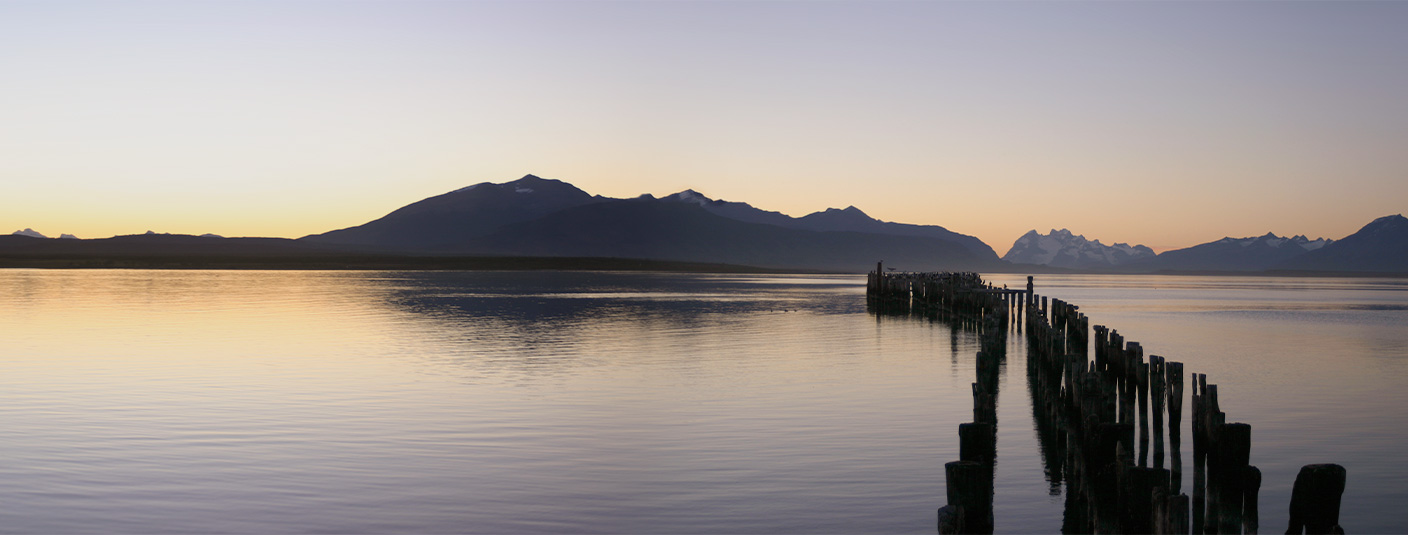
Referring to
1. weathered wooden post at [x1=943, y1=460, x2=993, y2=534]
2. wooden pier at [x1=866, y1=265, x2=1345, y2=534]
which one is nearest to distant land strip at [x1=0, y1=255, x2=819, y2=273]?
wooden pier at [x1=866, y1=265, x2=1345, y2=534]

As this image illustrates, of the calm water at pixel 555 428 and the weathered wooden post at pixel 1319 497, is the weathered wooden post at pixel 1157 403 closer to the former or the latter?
the calm water at pixel 555 428

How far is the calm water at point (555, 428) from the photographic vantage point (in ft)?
34.0

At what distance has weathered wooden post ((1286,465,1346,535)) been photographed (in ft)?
25.9

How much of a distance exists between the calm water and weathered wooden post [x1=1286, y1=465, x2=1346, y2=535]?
2621 mm

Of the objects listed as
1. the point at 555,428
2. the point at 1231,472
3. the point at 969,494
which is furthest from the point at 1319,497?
the point at 555,428

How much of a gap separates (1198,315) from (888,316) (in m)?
17.6

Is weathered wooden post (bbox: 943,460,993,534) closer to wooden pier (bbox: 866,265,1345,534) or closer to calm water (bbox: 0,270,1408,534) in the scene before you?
wooden pier (bbox: 866,265,1345,534)

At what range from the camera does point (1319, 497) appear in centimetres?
794

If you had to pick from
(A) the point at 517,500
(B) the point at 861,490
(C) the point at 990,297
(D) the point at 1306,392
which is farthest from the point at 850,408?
(C) the point at 990,297

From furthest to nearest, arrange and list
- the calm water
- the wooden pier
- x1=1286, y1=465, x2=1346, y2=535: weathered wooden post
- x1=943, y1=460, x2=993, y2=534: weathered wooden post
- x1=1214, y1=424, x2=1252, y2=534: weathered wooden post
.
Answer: the calm water < x1=1214, y1=424, x2=1252, y2=534: weathered wooden post < x1=1286, y1=465, x2=1346, y2=535: weathered wooden post < the wooden pier < x1=943, y1=460, x2=993, y2=534: weathered wooden post

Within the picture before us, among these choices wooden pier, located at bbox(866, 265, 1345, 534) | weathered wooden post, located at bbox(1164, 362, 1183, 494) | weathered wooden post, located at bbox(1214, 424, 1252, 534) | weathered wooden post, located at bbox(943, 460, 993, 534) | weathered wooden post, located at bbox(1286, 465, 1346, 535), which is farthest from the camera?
weathered wooden post, located at bbox(1164, 362, 1183, 494)

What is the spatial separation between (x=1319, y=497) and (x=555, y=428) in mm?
9739

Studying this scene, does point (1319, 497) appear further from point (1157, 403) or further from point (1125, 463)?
point (1157, 403)

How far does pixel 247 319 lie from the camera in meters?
37.9
